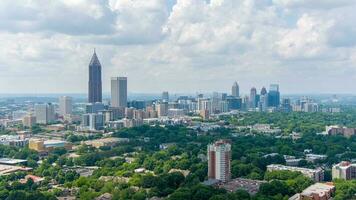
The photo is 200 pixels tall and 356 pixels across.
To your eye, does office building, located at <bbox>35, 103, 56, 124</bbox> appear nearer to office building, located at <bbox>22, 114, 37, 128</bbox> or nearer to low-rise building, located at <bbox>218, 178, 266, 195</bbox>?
office building, located at <bbox>22, 114, 37, 128</bbox>

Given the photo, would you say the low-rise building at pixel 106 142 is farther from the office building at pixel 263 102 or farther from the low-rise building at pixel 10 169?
the office building at pixel 263 102

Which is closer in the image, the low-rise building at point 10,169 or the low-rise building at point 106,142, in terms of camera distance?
the low-rise building at point 10,169

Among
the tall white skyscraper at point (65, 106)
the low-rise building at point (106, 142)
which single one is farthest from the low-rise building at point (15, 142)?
the tall white skyscraper at point (65, 106)

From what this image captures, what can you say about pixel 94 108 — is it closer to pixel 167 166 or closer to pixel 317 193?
pixel 167 166

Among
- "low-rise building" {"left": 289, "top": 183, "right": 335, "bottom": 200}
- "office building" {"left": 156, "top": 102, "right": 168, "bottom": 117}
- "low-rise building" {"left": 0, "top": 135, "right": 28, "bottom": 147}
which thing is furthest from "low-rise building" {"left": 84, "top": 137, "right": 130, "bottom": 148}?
"office building" {"left": 156, "top": 102, "right": 168, "bottom": 117}

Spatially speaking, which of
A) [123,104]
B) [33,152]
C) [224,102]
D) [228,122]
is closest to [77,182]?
[33,152]

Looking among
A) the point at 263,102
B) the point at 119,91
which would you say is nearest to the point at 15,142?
the point at 119,91
